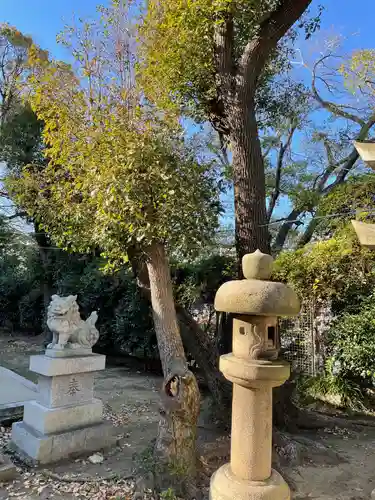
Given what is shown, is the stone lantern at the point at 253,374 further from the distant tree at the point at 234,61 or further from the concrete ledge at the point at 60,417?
the distant tree at the point at 234,61

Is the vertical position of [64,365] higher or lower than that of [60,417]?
higher

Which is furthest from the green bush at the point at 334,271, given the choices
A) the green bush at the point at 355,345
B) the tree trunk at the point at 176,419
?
the tree trunk at the point at 176,419

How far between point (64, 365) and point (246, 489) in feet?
8.08

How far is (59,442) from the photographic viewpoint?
352 cm

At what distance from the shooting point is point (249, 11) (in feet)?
15.4

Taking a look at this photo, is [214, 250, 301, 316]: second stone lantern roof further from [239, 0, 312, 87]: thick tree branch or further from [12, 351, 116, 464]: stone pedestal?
[239, 0, 312, 87]: thick tree branch

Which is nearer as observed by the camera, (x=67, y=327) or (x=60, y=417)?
(x=60, y=417)

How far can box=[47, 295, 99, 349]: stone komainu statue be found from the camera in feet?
12.5

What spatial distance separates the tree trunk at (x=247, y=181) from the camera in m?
4.40

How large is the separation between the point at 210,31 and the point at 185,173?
6.95 ft

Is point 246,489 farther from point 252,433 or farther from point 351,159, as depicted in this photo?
point 351,159

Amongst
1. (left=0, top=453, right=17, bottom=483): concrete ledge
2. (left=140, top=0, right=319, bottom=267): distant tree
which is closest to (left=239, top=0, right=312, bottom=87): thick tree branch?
(left=140, top=0, right=319, bottom=267): distant tree

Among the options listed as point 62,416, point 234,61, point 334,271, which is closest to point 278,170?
point 334,271

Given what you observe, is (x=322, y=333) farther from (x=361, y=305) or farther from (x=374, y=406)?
(x=374, y=406)
